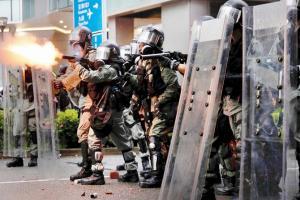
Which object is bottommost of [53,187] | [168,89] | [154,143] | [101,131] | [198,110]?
[53,187]

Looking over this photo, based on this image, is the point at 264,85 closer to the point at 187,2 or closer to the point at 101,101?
the point at 101,101

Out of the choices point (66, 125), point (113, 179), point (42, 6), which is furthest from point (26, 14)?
point (113, 179)

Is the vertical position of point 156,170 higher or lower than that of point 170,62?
lower

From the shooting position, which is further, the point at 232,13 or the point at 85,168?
the point at 85,168

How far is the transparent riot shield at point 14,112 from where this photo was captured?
1032 cm

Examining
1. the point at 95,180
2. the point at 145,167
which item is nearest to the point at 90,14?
the point at 145,167

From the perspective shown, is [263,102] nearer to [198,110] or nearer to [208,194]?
[198,110]

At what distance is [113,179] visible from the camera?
→ 866 cm

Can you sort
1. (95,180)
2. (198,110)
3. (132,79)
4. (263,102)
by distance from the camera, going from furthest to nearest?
(132,79), (95,180), (198,110), (263,102)

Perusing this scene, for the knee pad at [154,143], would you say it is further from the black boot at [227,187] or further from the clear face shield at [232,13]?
the clear face shield at [232,13]

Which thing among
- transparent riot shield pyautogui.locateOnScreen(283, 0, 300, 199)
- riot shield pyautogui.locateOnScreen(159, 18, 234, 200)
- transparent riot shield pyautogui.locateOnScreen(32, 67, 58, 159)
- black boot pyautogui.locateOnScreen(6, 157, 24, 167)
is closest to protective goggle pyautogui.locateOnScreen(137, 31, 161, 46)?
transparent riot shield pyautogui.locateOnScreen(32, 67, 58, 159)

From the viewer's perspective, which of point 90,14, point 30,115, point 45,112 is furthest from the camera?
point 90,14

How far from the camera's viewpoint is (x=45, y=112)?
9172 mm

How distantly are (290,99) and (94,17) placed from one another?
7.06 meters
